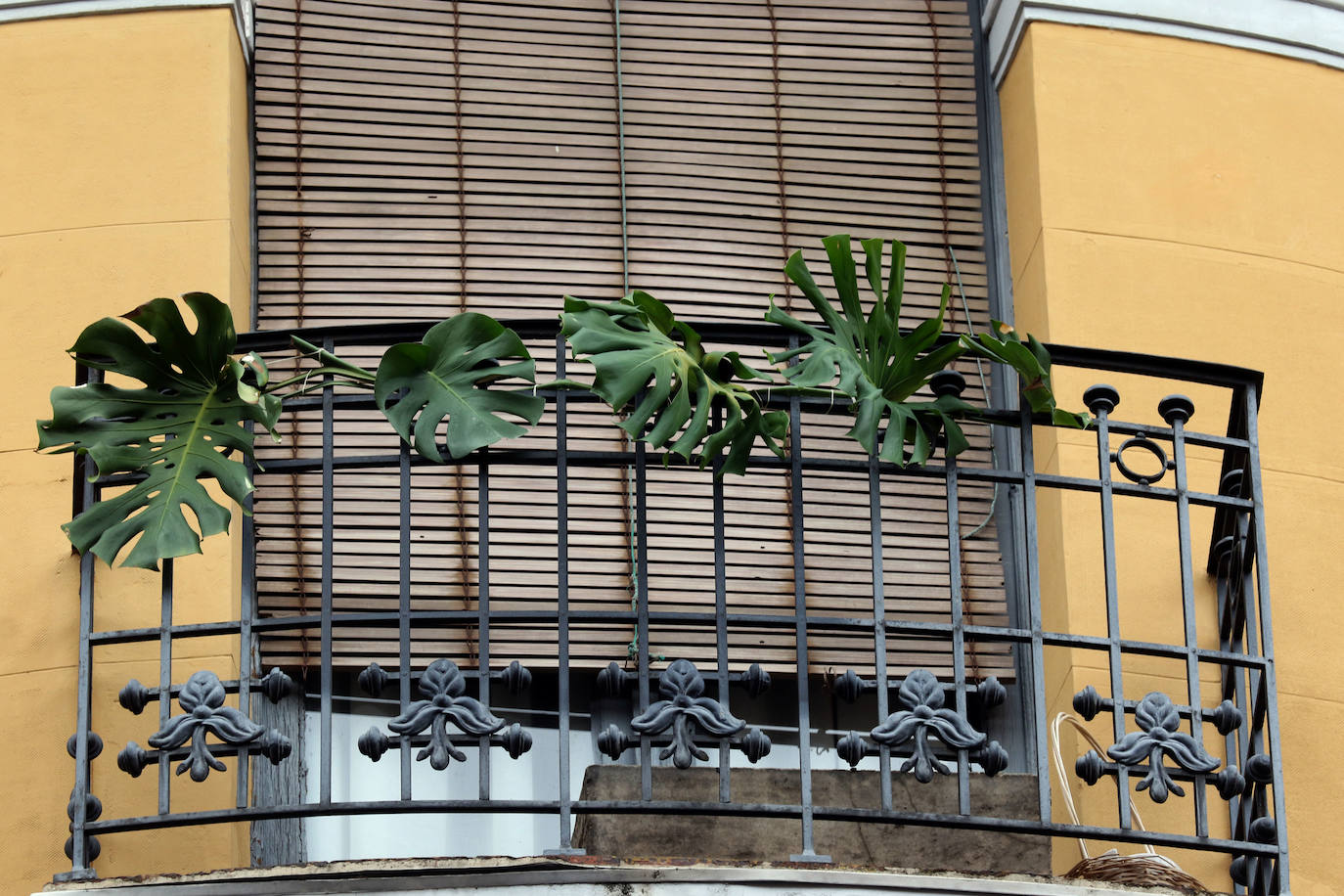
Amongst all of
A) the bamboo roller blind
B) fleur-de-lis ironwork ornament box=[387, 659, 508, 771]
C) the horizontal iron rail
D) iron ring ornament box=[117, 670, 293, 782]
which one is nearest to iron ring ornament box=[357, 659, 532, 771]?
fleur-de-lis ironwork ornament box=[387, 659, 508, 771]

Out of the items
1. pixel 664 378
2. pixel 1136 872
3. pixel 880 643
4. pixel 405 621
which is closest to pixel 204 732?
pixel 405 621

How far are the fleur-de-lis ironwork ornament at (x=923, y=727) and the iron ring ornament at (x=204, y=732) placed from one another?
4.25 ft

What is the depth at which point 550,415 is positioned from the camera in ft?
19.6

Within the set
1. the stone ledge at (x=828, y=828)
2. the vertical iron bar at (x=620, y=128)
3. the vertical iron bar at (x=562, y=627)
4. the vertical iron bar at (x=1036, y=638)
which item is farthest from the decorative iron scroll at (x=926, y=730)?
the vertical iron bar at (x=620, y=128)

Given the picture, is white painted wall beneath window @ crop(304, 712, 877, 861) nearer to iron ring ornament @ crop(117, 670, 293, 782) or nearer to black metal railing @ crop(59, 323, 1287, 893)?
black metal railing @ crop(59, 323, 1287, 893)

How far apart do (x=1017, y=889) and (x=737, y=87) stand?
2.96 m

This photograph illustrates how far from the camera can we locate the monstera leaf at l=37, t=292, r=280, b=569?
474 cm

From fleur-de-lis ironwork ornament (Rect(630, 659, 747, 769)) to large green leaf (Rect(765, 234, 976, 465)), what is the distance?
26.5 inches

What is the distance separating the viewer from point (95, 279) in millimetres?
5965

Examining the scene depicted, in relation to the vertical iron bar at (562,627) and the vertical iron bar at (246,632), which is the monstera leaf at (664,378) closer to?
the vertical iron bar at (562,627)

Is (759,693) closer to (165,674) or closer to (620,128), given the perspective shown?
(165,674)

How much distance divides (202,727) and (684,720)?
1022 millimetres

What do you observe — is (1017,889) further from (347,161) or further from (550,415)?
(347,161)

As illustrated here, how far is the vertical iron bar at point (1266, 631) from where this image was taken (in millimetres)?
4852
